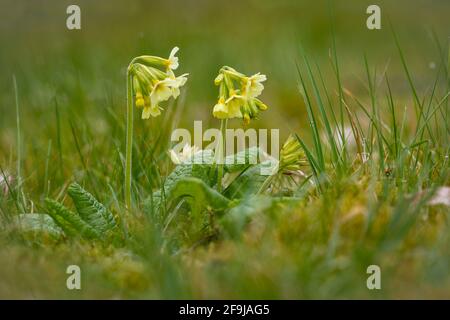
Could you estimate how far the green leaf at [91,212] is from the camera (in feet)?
8.38

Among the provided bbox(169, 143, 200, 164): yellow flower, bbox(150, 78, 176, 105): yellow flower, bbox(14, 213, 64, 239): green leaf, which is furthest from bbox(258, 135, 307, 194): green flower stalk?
bbox(14, 213, 64, 239): green leaf

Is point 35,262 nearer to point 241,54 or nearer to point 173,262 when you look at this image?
point 173,262

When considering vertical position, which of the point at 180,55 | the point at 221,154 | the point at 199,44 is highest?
the point at 199,44

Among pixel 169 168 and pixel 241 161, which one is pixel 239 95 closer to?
pixel 241 161

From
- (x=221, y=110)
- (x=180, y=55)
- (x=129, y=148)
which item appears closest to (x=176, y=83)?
(x=221, y=110)

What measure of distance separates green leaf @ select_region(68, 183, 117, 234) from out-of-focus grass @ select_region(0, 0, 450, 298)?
0.09m

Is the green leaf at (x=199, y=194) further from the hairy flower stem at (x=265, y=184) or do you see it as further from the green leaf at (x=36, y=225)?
the green leaf at (x=36, y=225)

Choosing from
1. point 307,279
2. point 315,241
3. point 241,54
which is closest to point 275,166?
point 315,241

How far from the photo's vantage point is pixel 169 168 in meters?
3.33

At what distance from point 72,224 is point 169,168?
893mm

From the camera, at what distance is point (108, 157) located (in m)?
3.46

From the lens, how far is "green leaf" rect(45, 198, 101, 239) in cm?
247

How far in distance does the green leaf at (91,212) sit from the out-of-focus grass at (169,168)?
0.30 ft

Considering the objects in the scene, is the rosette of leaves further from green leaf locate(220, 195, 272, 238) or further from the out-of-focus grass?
green leaf locate(220, 195, 272, 238)
